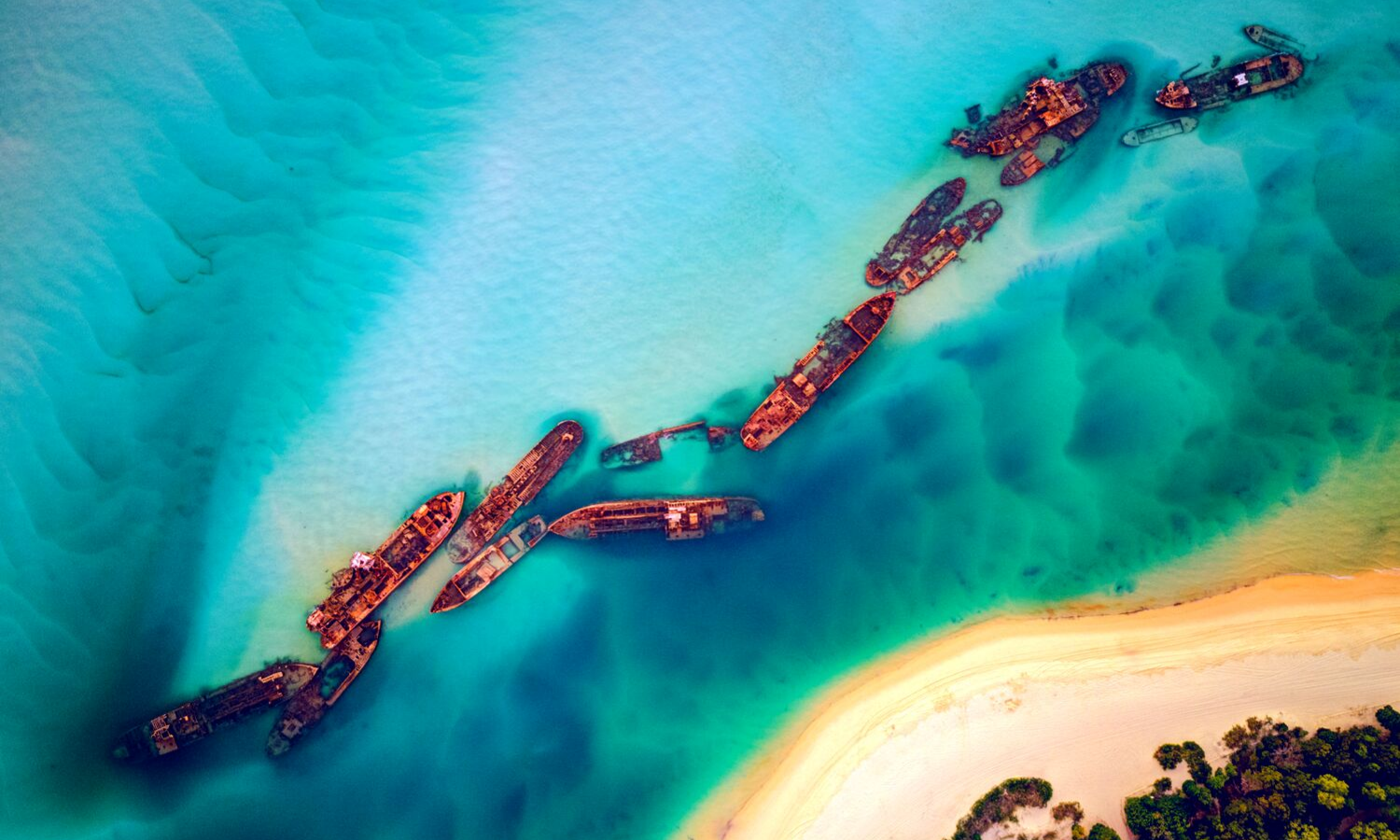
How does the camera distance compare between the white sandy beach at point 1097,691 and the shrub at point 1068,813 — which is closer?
the shrub at point 1068,813

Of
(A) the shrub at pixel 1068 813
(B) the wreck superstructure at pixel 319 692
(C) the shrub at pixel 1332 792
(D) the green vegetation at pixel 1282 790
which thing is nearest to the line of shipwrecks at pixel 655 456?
(B) the wreck superstructure at pixel 319 692

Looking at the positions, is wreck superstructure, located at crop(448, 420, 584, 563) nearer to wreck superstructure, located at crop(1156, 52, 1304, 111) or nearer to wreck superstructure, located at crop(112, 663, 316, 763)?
wreck superstructure, located at crop(112, 663, 316, 763)

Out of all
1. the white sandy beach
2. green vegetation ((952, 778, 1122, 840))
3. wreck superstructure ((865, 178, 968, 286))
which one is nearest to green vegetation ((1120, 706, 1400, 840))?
the white sandy beach

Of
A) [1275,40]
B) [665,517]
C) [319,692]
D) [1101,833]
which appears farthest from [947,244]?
[319,692]

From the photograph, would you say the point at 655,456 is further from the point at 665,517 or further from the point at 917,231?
the point at 917,231

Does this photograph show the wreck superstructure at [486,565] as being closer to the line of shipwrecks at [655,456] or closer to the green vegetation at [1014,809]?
the line of shipwrecks at [655,456]

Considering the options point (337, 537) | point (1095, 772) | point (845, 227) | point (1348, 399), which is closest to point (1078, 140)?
point (845, 227)

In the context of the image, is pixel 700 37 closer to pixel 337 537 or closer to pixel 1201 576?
pixel 337 537
